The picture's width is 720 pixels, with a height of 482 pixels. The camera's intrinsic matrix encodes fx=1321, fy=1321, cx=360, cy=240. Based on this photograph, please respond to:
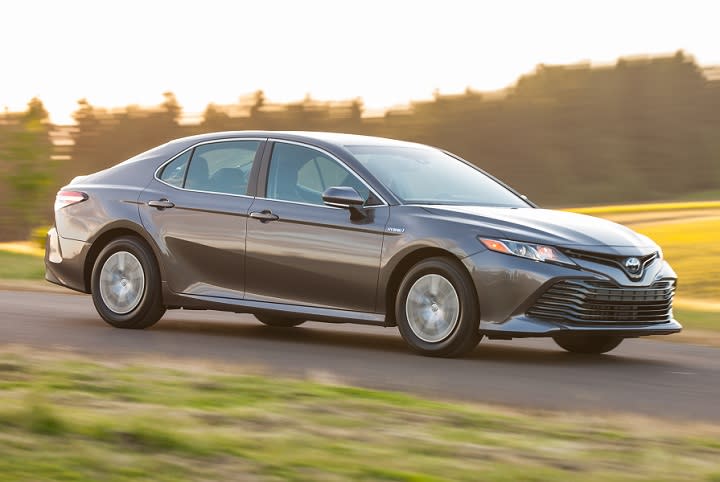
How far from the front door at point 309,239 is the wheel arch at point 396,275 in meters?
0.11

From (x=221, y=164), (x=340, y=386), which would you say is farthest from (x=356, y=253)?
(x=340, y=386)

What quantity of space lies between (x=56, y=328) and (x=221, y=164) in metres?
1.96

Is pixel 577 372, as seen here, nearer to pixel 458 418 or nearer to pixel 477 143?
pixel 458 418

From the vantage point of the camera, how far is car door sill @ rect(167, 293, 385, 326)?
31.8 ft

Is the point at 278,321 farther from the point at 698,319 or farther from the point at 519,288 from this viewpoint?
the point at 698,319

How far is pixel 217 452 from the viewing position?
5062 mm

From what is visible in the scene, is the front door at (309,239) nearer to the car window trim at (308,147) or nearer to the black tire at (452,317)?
the car window trim at (308,147)

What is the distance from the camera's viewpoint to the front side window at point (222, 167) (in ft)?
35.0

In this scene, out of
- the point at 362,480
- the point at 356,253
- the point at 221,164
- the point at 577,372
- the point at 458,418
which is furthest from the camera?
the point at 221,164

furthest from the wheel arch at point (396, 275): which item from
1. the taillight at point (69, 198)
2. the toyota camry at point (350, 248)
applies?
the taillight at point (69, 198)

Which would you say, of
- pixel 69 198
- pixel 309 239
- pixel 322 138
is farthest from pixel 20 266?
pixel 309 239

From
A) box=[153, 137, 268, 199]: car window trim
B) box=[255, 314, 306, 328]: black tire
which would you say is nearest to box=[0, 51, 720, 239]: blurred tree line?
box=[255, 314, 306, 328]: black tire

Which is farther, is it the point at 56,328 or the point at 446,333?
the point at 56,328

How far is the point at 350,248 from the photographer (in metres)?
9.73
